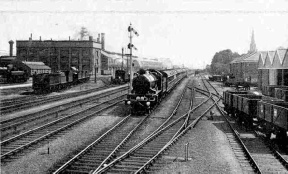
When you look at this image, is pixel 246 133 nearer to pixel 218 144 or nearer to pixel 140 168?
pixel 218 144

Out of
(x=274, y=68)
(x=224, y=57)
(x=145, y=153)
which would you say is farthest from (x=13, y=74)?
(x=224, y=57)

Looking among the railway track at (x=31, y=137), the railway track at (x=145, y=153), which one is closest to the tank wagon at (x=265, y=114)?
the railway track at (x=145, y=153)

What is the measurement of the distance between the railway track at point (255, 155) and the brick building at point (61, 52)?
208ft

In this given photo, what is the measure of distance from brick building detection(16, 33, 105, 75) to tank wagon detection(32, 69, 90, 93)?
94.3ft

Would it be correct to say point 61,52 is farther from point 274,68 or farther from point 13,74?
point 274,68

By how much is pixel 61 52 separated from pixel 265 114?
6719 centimetres

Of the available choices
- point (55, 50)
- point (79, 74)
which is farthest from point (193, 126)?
point (55, 50)

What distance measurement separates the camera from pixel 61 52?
75000 millimetres

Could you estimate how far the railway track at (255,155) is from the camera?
33.7 ft

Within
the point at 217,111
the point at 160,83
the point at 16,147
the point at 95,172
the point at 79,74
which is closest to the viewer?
the point at 95,172

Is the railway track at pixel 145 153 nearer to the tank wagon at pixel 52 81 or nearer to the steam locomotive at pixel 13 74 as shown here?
the tank wagon at pixel 52 81

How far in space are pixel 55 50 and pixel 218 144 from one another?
6747 cm

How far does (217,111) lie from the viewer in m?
23.8

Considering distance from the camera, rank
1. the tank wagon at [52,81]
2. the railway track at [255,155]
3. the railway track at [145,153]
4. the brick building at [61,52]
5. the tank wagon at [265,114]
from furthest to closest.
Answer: the brick building at [61,52], the tank wagon at [52,81], the tank wagon at [265,114], the railway track at [255,155], the railway track at [145,153]
